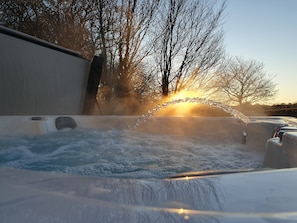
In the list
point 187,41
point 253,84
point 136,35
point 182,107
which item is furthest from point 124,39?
point 253,84

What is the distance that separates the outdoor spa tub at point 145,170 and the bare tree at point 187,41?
12.2 feet

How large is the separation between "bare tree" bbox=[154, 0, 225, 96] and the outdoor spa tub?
3.73m

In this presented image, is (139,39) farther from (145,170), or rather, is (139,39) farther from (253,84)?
(253,84)

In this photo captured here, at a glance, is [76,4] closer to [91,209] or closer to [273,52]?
[273,52]

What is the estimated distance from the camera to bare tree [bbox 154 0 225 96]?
22.5 ft

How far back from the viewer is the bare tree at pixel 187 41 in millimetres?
6863

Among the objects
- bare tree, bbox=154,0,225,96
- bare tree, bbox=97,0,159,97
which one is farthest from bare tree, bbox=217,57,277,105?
bare tree, bbox=97,0,159,97

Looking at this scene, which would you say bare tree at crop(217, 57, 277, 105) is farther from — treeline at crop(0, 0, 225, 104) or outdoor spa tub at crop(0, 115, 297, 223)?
outdoor spa tub at crop(0, 115, 297, 223)

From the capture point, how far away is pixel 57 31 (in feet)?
19.3

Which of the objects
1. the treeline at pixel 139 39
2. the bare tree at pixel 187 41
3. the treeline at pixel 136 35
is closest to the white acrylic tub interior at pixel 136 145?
the treeline at pixel 139 39

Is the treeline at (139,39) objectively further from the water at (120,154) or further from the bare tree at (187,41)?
the water at (120,154)

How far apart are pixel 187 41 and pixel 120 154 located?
5421 millimetres

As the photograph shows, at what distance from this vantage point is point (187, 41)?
7062 millimetres

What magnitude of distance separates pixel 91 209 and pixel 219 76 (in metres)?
7.30
